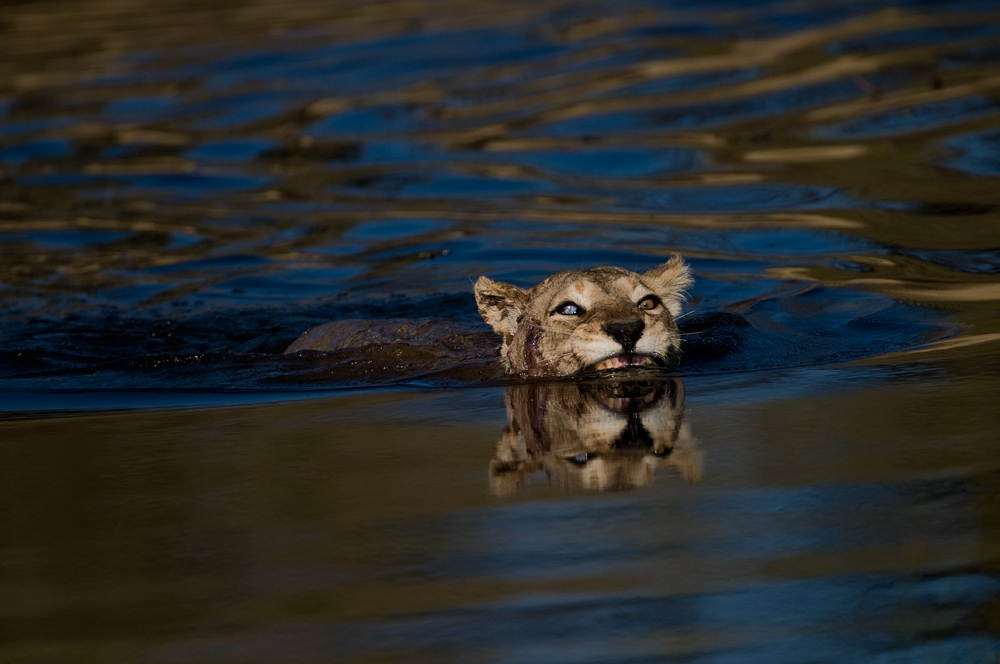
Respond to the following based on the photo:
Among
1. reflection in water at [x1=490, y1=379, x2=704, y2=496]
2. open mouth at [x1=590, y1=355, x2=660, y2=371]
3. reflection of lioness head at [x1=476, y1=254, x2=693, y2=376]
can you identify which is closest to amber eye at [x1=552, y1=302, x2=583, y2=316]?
reflection of lioness head at [x1=476, y1=254, x2=693, y2=376]

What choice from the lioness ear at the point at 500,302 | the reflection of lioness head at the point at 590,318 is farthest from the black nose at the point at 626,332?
Answer: the lioness ear at the point at 500,302

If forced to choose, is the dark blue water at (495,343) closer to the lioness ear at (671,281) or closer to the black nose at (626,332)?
the black nose at (626,332)

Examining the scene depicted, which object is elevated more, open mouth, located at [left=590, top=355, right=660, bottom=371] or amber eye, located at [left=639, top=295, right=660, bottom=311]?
amber eye, located at [left=639, top=295, right=660, bottom=311]

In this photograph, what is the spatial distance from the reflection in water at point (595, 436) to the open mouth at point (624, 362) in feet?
0.37

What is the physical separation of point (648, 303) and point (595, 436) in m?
1.47

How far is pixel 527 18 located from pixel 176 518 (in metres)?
19.0

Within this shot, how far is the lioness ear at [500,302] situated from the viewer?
26.8ft

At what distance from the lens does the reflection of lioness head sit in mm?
7109

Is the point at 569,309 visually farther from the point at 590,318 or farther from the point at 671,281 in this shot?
the point at 671,281

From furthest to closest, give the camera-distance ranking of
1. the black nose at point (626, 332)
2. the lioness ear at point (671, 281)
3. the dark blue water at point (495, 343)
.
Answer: the lioness ear at point (671, 281)
the black nose at point (626, 332)
the dark blue water at point (495, 343)

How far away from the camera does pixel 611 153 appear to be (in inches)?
606

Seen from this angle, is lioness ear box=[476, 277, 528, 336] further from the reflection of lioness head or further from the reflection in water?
the reflection in water

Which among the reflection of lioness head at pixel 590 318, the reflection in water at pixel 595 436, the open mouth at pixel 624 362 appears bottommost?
the reflection in water at pixel 595 436

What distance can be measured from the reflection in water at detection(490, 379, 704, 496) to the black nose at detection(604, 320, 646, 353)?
290mm
